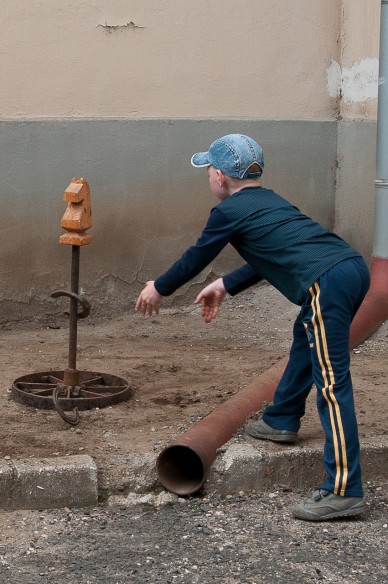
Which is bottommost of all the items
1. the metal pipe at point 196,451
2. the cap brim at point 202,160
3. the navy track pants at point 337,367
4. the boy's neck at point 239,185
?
the metal pipe at point 196,451

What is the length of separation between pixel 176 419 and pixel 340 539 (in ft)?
4.37

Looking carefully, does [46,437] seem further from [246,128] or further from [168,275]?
[246,128]

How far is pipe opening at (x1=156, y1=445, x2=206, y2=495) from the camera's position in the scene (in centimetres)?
491

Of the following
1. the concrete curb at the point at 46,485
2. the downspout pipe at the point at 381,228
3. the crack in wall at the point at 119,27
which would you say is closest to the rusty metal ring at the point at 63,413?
the concrete curb at the point at 46,485

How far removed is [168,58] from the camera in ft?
25.4

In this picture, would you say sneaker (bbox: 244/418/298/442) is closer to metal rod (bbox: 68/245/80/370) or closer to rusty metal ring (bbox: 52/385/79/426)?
rusty metal ring (bbox: 52/385/79/426)

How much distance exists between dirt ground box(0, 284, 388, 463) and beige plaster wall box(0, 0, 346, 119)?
56.3 inches

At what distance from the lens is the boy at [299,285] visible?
464 centimetres

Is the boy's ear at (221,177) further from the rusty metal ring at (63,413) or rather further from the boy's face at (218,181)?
the rusty metal ring at (63,413)

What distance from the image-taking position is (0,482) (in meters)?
4.71

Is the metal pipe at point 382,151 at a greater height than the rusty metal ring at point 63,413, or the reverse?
the metal pipe at point 382,151

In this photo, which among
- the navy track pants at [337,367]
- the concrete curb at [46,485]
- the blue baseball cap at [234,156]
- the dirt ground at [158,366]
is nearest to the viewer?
the navy track pants at [337,367]

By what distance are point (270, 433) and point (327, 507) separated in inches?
24.7

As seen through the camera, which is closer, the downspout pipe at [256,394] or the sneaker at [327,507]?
the sneaker at [327,507]
